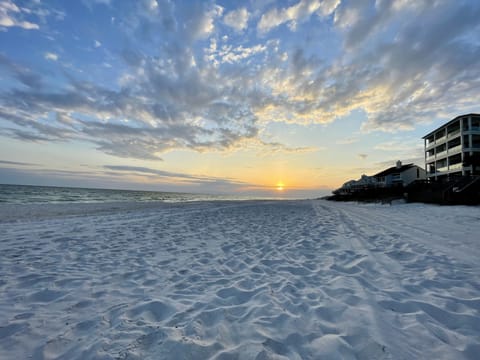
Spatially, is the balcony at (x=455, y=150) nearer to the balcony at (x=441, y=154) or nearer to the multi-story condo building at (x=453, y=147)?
the multi-story condo building at (x=453, y=147)

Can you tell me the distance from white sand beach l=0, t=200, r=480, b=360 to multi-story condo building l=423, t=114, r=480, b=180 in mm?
36323

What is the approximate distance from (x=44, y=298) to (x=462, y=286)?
6.12 meters

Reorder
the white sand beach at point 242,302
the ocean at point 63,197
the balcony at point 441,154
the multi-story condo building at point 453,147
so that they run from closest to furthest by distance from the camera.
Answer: the white sand beach at point 242,302, the ocean at point 63,197, the multi-story condo building at point 453,147, the balcony at point 441,154

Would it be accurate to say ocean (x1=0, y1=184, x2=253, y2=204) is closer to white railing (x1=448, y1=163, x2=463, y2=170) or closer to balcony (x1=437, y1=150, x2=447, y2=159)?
white railing (x1=448, y1=163, x2=463, y2=170)

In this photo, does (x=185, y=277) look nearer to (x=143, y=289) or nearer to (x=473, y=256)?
(x=143, y=289)

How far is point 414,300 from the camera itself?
2967 mm

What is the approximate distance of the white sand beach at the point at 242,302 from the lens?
216 cm

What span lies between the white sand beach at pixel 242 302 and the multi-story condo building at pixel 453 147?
3632cm

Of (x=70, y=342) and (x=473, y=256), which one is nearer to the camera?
(x=70, y=342)

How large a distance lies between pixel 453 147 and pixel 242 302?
165 feet

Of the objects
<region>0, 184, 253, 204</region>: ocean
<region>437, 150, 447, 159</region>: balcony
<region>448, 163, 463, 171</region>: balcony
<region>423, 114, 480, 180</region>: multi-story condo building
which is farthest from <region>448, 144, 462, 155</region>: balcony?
<region>0, 184, 253, 204</region>: ocean

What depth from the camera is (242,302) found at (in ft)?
10.2

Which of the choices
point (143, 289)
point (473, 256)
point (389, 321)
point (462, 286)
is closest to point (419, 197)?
point (473, 256)

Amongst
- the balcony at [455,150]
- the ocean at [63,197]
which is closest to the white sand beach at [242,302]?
the ocean at [63,197]
